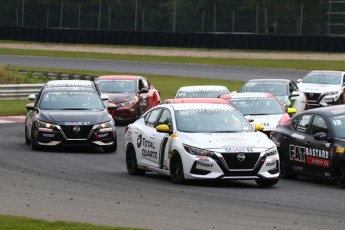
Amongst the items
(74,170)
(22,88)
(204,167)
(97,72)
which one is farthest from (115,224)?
(97,72)

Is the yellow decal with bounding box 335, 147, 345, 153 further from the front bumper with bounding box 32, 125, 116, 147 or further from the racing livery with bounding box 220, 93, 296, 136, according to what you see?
the front bumper with bounding box 32, 125, 116, 147

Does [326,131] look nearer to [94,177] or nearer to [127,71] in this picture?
[94,177]

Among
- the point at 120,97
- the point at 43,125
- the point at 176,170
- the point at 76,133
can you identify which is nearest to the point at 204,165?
the point at 176,170

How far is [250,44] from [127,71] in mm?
10638

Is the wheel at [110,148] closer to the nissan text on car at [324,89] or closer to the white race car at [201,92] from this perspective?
the white race car at [201,92]

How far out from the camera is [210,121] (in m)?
17.1

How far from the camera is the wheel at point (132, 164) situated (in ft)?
59.3

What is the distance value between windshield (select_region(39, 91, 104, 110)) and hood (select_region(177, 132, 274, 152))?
741cm

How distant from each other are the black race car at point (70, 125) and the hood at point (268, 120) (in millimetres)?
3332

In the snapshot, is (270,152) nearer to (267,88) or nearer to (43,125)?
(43,125)

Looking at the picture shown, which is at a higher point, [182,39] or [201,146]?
[201,146]

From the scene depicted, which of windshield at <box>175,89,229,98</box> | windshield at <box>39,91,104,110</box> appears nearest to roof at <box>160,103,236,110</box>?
windshield at <box>39,91,104,110</box>

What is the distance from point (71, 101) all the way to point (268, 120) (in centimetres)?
449

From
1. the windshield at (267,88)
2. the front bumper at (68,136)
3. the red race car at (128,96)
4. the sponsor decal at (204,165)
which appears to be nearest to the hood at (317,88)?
the red race car at (128,96)
